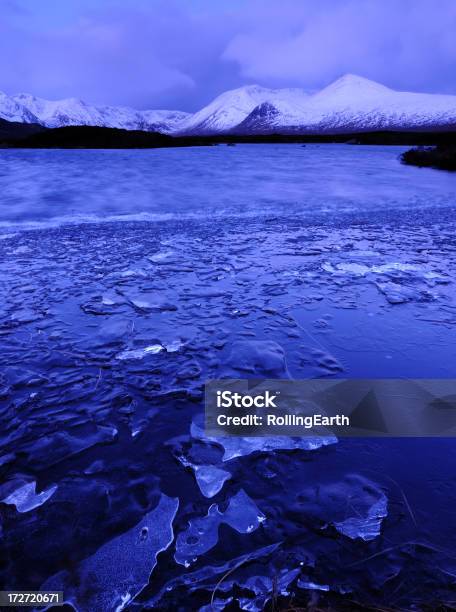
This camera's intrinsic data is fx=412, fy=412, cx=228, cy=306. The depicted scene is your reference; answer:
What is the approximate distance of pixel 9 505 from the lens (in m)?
2.30

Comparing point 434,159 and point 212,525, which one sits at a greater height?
point 212,525

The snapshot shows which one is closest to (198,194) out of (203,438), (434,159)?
(203,438)

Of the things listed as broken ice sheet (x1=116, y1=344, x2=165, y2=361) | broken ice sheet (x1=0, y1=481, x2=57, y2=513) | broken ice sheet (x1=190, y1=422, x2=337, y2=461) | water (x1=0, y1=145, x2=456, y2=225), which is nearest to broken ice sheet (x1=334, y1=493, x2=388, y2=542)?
broken ice sheet (x1=190, y1=422, x2=337, y2=461)

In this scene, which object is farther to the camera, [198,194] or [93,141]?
[93,141]

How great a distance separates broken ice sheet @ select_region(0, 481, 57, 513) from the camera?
2.30 m

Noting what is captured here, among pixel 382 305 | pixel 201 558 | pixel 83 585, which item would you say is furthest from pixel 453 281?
pixel 83 585

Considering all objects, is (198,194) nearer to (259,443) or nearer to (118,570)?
(259,443)

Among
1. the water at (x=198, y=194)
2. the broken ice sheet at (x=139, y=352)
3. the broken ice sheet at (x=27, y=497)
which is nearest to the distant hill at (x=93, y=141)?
the water at (x=198, y=194)

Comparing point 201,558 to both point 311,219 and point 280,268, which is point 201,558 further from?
point 311,219

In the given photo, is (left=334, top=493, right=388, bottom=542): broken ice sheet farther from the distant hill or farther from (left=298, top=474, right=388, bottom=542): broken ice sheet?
the distant hill

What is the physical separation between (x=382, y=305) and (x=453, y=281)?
64.4 inches

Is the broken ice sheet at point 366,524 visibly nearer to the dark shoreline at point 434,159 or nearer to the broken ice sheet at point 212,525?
the broken ice sheet at point 212,525

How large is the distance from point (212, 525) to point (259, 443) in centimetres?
72

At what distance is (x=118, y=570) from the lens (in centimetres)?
198
